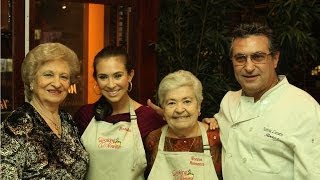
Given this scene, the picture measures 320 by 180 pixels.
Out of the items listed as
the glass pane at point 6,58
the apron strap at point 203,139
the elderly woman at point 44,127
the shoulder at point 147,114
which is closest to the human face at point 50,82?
the elderly woman at point 44,127

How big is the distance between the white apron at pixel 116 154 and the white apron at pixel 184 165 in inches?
3.8

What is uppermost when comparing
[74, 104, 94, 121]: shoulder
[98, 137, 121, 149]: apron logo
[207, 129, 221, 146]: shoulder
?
[74, 104, 94, 121]: shoulder

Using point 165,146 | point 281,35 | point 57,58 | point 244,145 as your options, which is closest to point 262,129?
point 244,145

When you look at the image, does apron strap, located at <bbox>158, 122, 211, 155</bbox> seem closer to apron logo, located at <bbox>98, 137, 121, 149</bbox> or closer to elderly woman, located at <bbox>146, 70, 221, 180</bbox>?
elderly woman, located at <bbox>146, 70, 221, 180</bbox>

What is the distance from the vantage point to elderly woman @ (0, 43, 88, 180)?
219 centimetres

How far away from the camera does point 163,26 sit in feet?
13.2

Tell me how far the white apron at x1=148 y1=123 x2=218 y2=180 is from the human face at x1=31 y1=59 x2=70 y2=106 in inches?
25.9

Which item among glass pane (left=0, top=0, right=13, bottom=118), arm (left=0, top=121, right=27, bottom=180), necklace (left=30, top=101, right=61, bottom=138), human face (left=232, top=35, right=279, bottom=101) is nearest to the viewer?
arm (left=0, top=121, right=27, bottom=180)

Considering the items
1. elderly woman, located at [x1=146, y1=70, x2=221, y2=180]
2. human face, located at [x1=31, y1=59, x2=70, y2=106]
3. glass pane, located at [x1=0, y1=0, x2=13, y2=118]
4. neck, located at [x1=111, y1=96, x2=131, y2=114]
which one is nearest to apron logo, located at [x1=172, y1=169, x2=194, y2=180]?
elderly woman, located at [x1=146, y1=70, x2=221, y2=180]

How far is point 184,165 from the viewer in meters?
2.55

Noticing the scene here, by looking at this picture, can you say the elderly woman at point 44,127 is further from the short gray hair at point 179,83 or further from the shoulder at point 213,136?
the shoulder at point 213,136

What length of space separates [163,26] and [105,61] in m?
1.52

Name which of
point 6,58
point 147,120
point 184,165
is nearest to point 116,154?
point 147,120

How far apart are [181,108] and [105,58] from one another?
52cm
